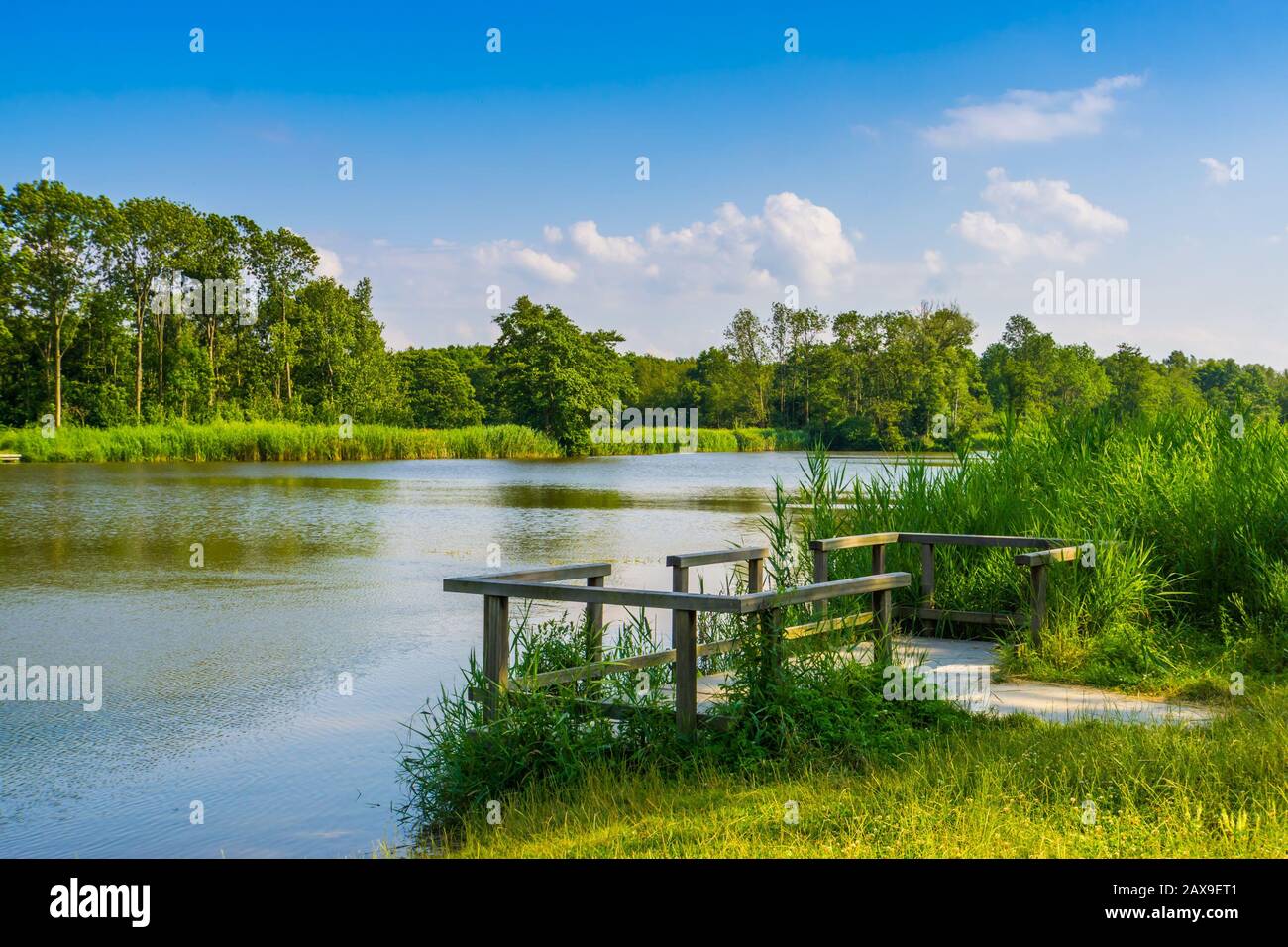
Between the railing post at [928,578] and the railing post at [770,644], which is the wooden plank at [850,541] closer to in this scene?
the railing post at [928,578]

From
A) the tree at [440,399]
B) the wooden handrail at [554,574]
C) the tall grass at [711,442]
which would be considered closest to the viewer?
the wooden handrail at [554,574]

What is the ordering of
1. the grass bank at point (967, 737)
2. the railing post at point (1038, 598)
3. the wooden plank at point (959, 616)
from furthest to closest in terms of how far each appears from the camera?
the wooden plank at point (959, 616), the railing post at point (1038, 598), the grass bank at point (967, 737)

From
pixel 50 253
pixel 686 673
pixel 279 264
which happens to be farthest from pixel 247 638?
pixel 279 264

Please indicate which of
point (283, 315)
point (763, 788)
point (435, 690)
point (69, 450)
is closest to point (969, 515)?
point (435, 690)

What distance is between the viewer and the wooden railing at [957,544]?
8641 millimetres

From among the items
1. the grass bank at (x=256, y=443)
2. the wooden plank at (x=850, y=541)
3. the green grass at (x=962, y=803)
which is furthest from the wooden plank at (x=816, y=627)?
the grass bank at (x=256, y=443)

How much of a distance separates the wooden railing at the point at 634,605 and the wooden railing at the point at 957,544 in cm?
139

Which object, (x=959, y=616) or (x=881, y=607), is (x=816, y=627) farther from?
(x=959, y=616)

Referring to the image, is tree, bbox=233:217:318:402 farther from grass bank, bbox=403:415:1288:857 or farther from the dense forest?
grass bank, bbox=403:415:1288:857

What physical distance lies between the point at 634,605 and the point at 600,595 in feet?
1.15

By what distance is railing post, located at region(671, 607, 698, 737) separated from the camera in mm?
6230
